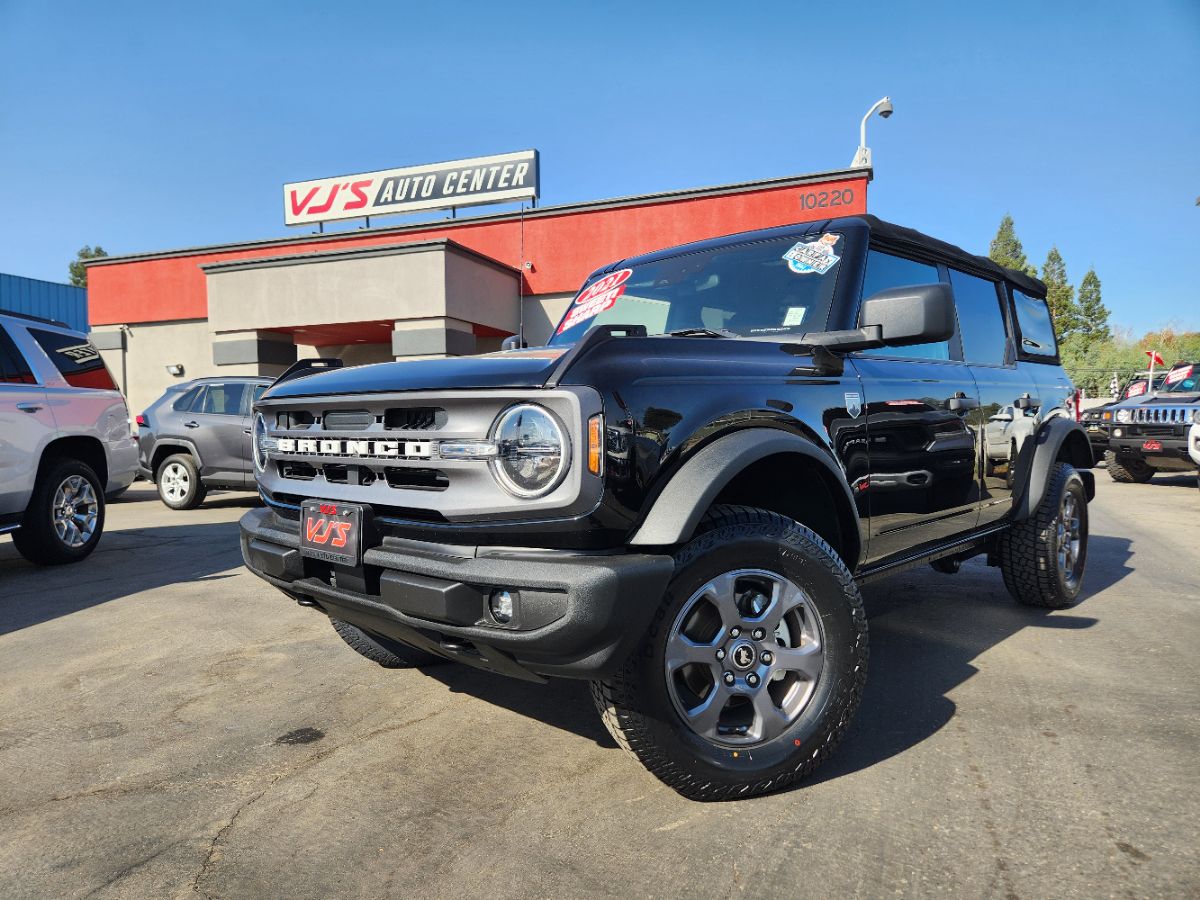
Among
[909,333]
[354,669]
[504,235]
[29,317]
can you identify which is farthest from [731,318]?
[504,235]

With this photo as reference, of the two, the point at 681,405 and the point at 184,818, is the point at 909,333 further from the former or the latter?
the point at 184,818

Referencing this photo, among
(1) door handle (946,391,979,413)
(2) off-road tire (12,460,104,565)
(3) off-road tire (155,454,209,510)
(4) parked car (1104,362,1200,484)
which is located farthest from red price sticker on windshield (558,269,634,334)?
(4) parked car (1104,362,1200,484)

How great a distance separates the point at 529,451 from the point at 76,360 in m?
5.66

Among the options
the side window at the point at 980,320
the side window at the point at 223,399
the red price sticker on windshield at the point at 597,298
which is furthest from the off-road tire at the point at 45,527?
the side window at the point at 980,320

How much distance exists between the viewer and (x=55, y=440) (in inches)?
223

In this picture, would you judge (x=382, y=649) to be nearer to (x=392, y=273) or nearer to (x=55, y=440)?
(x=55, y=440)

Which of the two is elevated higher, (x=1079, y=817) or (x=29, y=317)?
(x=29, y=317)

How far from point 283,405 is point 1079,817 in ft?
8.93

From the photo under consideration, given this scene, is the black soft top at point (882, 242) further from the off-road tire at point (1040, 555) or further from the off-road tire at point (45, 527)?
the off-road tire at point (45, 527)

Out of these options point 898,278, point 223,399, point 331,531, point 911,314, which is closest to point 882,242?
point 898,278

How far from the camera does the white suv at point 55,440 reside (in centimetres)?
533

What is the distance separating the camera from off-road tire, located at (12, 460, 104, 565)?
549 centimetres

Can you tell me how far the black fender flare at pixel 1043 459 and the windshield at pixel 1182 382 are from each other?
31.2 feet

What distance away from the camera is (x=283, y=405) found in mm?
2666
